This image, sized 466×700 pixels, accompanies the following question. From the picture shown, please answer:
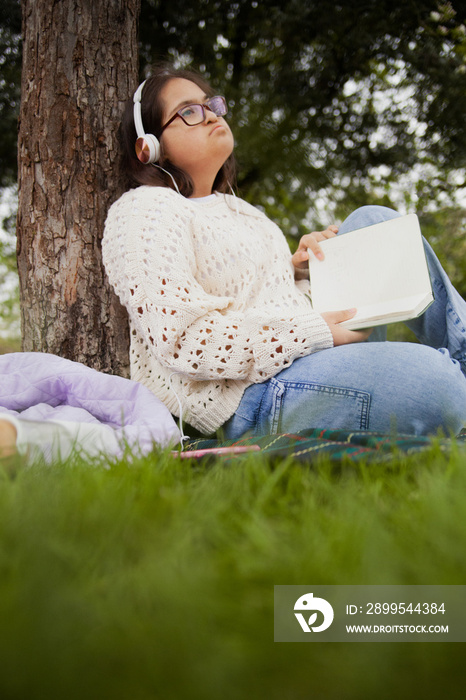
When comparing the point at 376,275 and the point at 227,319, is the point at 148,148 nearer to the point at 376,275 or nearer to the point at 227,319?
the point at 227,319

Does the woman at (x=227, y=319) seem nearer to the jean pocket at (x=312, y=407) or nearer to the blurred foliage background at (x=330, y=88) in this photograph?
the jean pocket at (x=312, y=407)

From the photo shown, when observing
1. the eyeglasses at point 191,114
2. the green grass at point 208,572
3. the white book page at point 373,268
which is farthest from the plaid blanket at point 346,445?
the eyeglasses at point 191,114

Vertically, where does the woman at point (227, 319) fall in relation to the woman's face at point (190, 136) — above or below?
below

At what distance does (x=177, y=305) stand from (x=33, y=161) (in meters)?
0.90

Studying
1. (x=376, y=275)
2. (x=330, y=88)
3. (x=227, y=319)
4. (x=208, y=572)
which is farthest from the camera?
(x=330, y=88)

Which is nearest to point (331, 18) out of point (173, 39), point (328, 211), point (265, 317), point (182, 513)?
point (173, 39)

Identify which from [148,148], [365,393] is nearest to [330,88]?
[148,148]

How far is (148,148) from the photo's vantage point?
1.86 m

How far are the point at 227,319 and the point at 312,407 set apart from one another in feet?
1.14

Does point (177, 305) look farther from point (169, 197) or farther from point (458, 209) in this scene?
point (458, 209)

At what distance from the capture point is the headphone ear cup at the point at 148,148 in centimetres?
186

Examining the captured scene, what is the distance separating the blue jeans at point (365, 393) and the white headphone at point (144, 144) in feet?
2.92

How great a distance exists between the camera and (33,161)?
77.6 inches

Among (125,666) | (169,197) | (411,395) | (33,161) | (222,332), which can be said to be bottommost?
(125,666)
